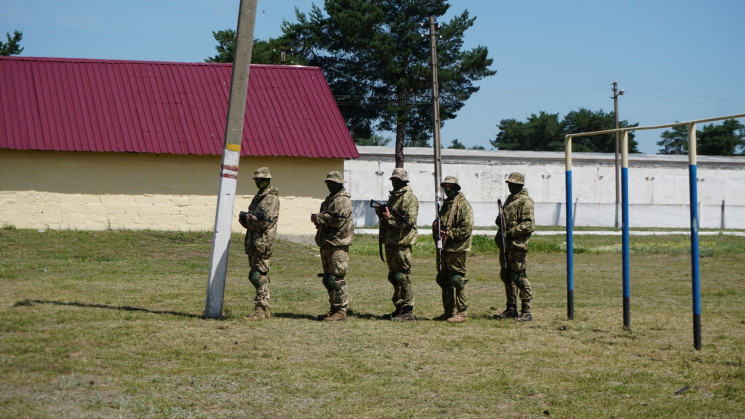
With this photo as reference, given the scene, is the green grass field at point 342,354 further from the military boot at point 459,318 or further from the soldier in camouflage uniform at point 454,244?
the soldier in camouflage uniform at point 454,244

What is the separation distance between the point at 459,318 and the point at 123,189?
16014 millimetres

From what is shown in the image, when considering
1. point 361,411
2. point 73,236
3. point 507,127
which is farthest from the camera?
point 507,127

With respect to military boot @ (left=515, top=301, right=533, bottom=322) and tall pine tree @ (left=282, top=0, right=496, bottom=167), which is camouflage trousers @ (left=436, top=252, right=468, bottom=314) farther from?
tall pine tree @ (left=282, top=0, right=496, bottom=167)

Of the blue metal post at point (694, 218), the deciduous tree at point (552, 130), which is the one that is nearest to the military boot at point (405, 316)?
the blue metal post at point (694, 218)

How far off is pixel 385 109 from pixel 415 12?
18.4 feet

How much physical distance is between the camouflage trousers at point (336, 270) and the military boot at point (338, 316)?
42 mm

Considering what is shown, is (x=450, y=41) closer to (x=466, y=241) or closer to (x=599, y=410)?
(x=466, y=241)

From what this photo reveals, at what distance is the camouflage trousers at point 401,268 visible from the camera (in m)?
11.6

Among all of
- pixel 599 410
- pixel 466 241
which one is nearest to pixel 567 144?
pixel 466 241

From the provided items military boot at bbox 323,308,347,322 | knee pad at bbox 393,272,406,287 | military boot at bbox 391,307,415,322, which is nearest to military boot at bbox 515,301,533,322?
military boot at bbox 391,307,415,322

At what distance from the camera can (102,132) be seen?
2495 cm

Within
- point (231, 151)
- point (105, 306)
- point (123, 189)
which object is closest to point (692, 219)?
point (231, 151)

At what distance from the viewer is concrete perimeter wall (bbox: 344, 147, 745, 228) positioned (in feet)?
165

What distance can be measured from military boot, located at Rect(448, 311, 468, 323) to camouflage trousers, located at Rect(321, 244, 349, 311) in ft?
5.14
